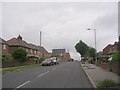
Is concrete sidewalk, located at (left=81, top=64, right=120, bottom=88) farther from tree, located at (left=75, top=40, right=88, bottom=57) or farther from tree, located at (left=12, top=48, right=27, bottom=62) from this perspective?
tree, located at (left=75, top=40, right=88, bottom=57)

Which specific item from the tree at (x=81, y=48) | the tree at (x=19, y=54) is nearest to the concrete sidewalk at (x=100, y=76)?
the tree at (x=19, y=54)

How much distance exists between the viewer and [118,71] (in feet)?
79.6

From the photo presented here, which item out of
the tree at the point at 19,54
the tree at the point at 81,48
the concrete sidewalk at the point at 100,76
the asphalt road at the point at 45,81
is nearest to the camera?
the asphalt road at the point at 45,81

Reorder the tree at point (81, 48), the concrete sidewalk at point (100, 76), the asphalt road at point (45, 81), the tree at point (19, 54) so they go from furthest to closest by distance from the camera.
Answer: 1. the tree at point (81, 48)
2. the tree at point (19, 54)
3. the concrete sidewalk at point (100, 76)
4. the asphalt road at point (45, 81)

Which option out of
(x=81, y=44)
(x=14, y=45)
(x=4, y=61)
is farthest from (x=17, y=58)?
(x=81, y=44)

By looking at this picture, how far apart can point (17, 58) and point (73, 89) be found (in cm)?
4644

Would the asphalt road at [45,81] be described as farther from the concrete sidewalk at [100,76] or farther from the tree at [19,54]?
the tree at [19,54]

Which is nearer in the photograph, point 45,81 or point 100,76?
point 45,81

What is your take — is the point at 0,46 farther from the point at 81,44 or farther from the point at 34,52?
the point at 81,44

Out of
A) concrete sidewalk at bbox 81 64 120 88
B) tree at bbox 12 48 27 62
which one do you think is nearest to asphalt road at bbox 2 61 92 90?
concrete sidewalk at bbox 81 64 120 88

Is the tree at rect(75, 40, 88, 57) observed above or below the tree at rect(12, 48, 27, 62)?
above

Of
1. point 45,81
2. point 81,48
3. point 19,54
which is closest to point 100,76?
point 45,81

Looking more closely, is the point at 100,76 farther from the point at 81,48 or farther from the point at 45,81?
the point at 81,48

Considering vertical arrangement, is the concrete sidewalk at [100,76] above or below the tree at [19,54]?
below
